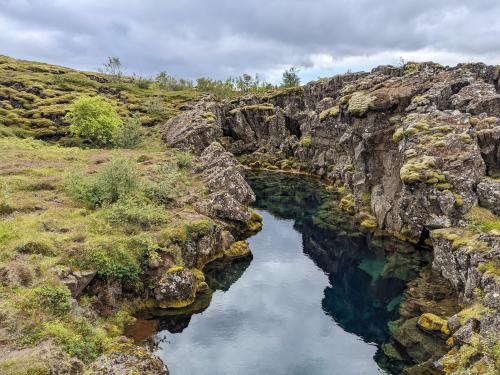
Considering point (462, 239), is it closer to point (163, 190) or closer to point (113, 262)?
point (113, 262)

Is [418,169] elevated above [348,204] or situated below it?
above

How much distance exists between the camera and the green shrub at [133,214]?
39.4 meters

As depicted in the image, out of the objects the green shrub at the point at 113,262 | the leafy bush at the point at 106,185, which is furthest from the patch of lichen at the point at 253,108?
the green shrub at the point at 113,262

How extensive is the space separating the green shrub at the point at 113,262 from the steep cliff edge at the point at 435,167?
25.2m

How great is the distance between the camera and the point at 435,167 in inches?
1946

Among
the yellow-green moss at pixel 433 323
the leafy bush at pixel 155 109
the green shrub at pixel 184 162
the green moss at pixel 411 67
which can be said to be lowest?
the yellow-green moss at pixel 433 323

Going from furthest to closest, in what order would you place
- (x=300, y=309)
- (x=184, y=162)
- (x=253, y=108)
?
(x=253, y=108), (x=184, y=162), (x=300, y=309)

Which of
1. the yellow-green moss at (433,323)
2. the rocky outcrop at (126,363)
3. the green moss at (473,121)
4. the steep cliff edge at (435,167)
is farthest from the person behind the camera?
the green moss at (473,121)

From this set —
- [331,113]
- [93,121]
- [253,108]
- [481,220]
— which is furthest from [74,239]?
[253,108]

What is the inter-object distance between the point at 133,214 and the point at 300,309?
1921 cm

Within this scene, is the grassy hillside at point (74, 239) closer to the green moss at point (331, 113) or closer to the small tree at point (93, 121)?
the small tree at point (93, 121)

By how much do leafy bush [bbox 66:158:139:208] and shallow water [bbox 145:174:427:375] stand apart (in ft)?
45.3

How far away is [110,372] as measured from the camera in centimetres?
2295

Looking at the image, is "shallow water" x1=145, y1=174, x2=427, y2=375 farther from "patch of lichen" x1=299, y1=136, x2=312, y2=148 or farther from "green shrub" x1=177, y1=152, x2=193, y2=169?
"patch of lichen" x1=299, y1=136, x2=312, y2=148
